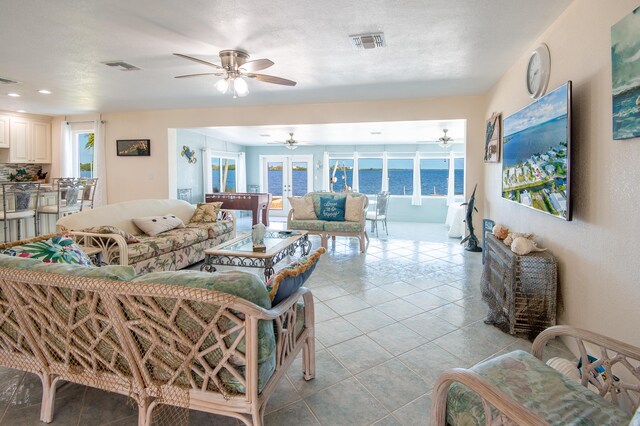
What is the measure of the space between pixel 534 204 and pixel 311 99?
3.91 metres

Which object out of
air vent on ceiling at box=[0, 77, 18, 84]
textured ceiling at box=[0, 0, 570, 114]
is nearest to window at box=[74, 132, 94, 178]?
textured ceiling at box=[0, 0, 570, 114]

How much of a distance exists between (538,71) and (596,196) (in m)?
1.49

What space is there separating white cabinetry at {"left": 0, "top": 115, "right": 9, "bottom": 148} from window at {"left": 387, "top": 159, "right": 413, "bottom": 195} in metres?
A: 8.60

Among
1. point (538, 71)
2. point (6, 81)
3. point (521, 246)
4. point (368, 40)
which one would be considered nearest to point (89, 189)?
point (6, 81)

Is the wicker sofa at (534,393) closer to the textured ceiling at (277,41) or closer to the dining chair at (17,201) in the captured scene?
the textured ceiling at (277,41)

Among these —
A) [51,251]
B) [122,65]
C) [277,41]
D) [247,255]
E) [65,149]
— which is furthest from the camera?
[65,149]

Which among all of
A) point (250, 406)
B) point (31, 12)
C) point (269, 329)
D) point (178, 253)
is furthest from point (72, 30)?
point (250, 406)

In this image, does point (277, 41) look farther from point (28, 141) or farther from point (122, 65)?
point (28, 141)

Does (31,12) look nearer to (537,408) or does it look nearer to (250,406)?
(250,406)

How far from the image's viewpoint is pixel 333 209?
19.5 ft

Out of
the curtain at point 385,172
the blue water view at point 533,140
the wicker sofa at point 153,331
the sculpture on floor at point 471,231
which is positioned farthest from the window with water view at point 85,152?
the blue water view at point 533,140

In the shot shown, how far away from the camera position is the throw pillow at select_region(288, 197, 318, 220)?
606cm

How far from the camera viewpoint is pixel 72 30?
304cm

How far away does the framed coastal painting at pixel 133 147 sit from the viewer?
6836 mm
